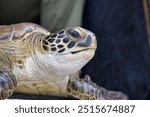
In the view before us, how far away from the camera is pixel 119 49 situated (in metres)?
1.04

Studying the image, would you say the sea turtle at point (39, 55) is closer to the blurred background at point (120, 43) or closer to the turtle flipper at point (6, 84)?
the turtle flipper at point (6, 84)

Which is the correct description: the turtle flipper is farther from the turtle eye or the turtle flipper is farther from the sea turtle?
the turtle eye

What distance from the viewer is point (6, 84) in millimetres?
802

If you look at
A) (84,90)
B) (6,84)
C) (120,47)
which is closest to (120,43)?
(120,47)

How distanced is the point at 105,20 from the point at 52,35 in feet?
0.67

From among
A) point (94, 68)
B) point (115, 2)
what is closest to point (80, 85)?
point (94, 68)

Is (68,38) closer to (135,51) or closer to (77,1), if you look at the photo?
(77,1)

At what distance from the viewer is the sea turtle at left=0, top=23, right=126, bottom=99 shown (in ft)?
2.76

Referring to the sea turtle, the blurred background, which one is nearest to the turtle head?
the sea turtle

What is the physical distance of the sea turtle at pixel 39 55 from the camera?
841 millimetres

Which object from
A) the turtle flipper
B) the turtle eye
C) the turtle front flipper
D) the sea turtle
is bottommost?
the turtle front flipper

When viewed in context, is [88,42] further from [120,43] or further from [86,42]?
[120,43]

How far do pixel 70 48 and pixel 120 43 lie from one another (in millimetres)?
233

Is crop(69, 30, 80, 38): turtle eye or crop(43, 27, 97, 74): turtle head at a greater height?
crop(69, 30, 80, 38): turtle eye
